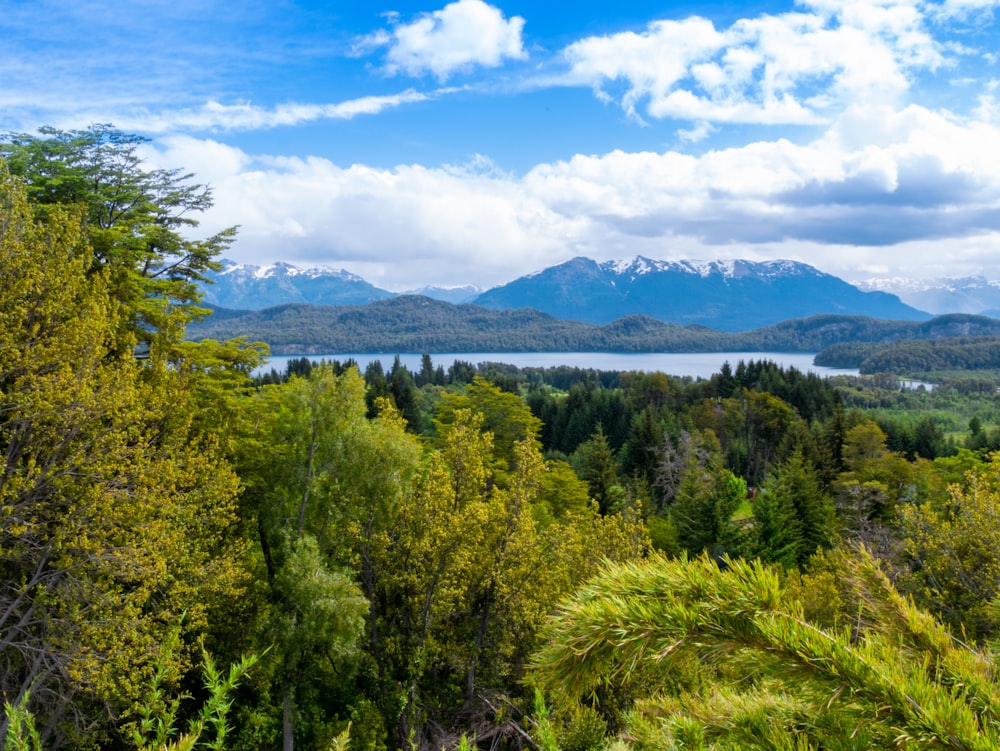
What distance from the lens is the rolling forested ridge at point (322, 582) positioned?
90.0 inches

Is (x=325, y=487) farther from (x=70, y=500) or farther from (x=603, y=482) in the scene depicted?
(x=603, y=482)

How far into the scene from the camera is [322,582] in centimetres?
1338

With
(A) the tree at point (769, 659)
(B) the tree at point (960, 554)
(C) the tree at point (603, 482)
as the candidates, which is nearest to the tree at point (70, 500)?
(A) the tree at point (769, 659)

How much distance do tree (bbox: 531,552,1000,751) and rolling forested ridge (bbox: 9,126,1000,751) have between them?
0.01m

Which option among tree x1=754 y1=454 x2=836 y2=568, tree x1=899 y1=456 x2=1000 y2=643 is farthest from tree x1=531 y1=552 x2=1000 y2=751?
tree x1=754 y1=454 x2=836 y2=568

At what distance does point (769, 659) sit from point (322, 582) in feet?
42.2

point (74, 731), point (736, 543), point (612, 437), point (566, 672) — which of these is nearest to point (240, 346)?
point (74, 731)

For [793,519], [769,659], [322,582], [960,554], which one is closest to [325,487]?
[322,582]

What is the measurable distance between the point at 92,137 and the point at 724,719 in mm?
21474

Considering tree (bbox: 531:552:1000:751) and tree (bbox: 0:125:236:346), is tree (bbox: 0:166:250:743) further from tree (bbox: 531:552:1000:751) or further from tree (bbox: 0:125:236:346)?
tree (bbox: 531:552:1000:751)

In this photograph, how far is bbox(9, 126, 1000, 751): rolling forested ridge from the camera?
2.29 metres

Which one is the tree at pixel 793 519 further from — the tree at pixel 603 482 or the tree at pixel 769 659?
the tree at pixel 769 659

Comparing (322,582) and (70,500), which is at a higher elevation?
(70,500)

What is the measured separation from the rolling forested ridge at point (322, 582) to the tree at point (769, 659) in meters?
0.01
